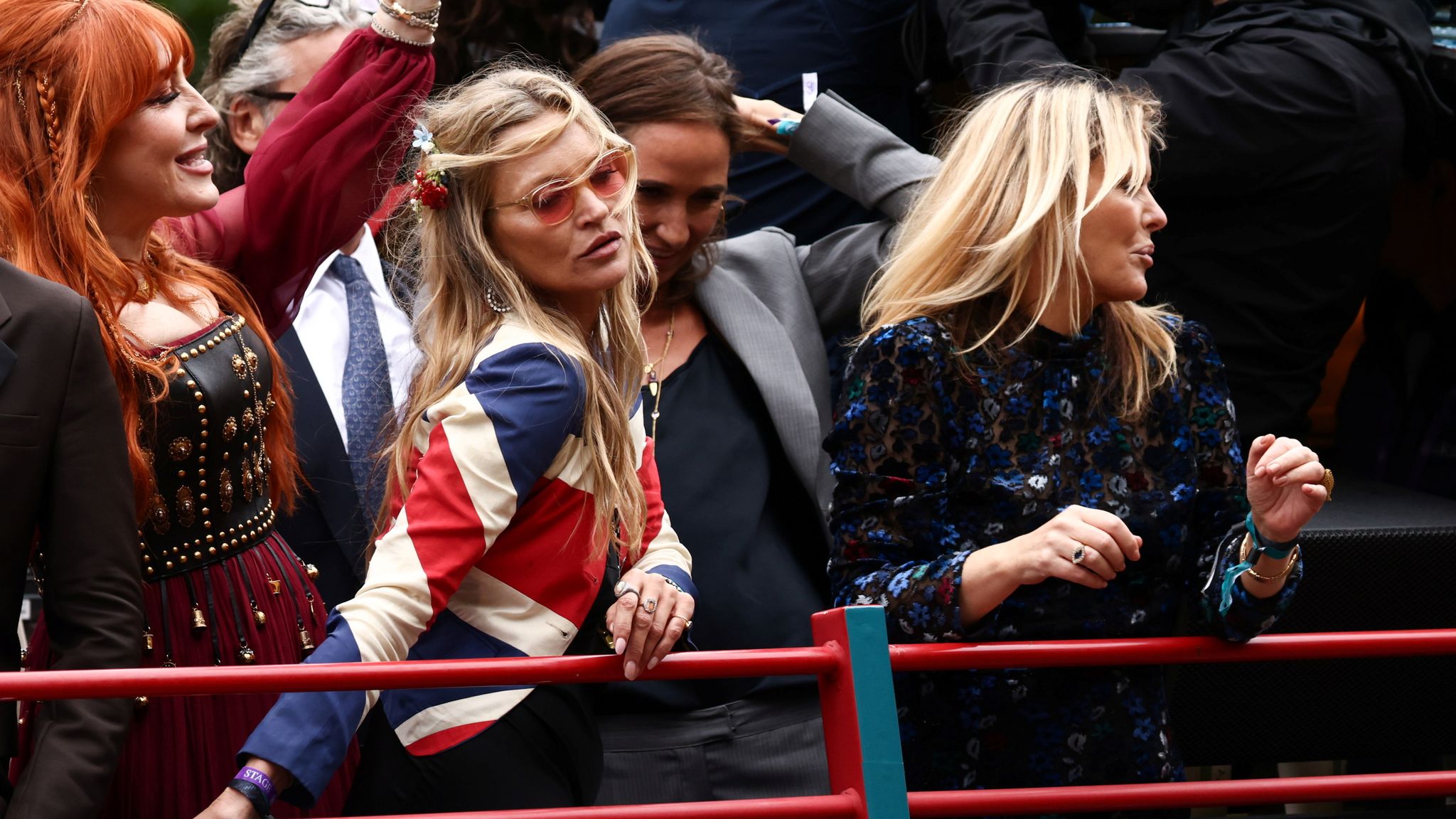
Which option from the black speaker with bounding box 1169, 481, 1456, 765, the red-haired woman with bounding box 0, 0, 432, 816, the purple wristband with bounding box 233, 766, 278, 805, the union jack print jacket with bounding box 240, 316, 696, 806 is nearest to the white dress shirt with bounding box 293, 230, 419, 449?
the red-haired woman with bounding box 0, 0, 432, 816

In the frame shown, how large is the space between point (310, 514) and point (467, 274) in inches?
28.7

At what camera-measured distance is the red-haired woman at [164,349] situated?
6.29 feet

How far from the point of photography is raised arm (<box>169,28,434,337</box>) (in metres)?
2.38

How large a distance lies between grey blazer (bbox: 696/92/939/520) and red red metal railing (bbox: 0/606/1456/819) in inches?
29.1

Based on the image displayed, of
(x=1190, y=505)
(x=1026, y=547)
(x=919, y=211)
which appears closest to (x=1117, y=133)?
(x=919, y=211)

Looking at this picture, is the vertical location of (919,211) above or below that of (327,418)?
above

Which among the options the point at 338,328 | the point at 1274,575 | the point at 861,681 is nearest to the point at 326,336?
the point at 338,328

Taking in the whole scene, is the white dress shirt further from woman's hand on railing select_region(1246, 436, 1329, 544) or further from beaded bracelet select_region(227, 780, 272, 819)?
woman's hand on railing select_region(1246, 436, 1329, 544)

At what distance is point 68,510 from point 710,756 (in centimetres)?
109

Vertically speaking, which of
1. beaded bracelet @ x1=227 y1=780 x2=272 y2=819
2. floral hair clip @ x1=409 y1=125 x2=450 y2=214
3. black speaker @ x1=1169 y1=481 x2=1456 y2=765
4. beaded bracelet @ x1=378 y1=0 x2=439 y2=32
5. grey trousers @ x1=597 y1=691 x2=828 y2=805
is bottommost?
black speaker @ x1=1169 y1=481 x2=1456 y2=765

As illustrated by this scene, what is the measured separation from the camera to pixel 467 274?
2.04 metres

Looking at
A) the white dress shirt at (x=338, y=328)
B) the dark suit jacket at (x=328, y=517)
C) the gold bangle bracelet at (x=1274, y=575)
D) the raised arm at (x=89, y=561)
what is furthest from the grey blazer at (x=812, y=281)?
the raised arm at (x=89, y=561)

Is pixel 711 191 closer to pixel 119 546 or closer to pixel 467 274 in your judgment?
pixel 467 274

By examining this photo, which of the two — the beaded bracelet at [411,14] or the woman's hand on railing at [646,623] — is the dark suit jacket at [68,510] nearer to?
the woman's hand on railing at [646,623]
